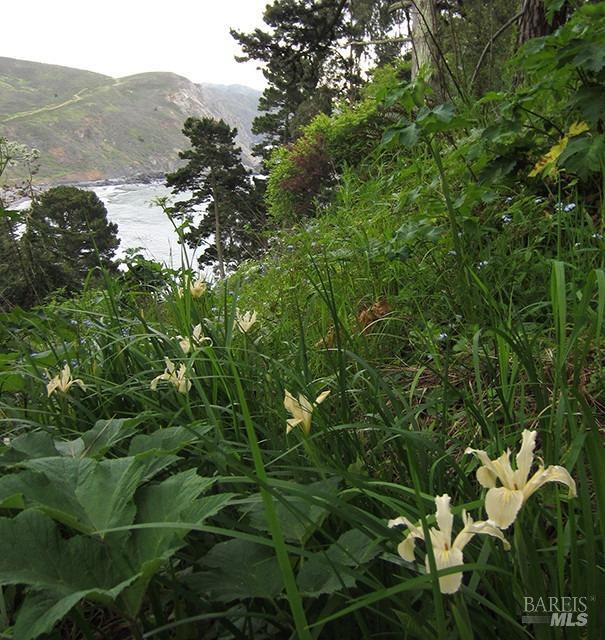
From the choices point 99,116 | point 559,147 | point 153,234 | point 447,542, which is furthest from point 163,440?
point 99,116

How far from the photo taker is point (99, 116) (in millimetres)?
78062

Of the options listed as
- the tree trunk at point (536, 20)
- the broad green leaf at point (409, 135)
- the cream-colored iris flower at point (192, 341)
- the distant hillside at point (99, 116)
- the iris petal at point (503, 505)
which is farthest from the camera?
the distant hillside at point (99, 116)

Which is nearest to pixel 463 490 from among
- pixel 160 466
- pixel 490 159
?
pixel 160 466

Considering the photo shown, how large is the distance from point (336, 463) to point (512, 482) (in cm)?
38

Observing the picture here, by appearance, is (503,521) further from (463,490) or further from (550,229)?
(550,229)

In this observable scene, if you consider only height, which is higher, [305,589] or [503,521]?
[503,521]

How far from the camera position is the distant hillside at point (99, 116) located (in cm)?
6378

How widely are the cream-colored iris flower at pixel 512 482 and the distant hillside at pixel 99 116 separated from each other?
5089 cm

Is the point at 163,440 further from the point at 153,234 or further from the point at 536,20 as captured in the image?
the point at 153,234

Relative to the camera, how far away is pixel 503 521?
1.35 ft

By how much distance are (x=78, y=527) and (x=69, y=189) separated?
19.1 m

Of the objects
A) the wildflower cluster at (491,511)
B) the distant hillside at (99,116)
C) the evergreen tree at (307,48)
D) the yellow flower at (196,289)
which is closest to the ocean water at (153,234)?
the yellow flower at (196,289)

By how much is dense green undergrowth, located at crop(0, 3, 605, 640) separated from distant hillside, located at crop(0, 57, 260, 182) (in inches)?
1957

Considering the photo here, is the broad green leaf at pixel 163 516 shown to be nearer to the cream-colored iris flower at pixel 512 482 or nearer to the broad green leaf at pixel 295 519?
the broad green leaf at pixel 295 519
